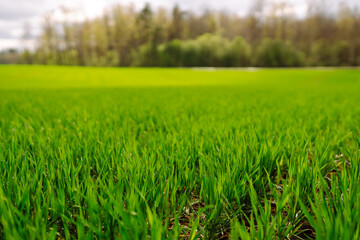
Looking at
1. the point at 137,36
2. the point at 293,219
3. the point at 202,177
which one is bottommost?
the point at 293,219

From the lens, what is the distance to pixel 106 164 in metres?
1.62

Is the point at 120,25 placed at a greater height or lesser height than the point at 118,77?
greater

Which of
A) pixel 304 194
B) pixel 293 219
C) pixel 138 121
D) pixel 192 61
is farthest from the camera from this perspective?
pixel 192 61

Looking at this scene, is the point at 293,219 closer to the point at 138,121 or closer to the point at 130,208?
the point at 130,208

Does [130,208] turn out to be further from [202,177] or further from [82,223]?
[202,177]

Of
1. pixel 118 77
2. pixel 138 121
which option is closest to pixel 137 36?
pixel 118 77

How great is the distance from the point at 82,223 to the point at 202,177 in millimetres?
728

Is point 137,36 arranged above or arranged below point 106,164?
above

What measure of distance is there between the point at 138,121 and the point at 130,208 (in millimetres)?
2562

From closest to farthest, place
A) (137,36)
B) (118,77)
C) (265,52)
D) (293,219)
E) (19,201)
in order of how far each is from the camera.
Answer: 1. (19,201)
2. (293,219)
3. (118,77)
4. (265,52)
5. (137,36)

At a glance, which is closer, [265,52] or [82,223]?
[82,223]

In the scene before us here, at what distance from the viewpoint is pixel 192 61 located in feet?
176

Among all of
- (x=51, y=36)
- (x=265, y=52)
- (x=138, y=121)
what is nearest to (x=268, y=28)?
(x=265, y=52)

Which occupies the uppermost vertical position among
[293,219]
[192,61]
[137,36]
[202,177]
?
[137,36]
